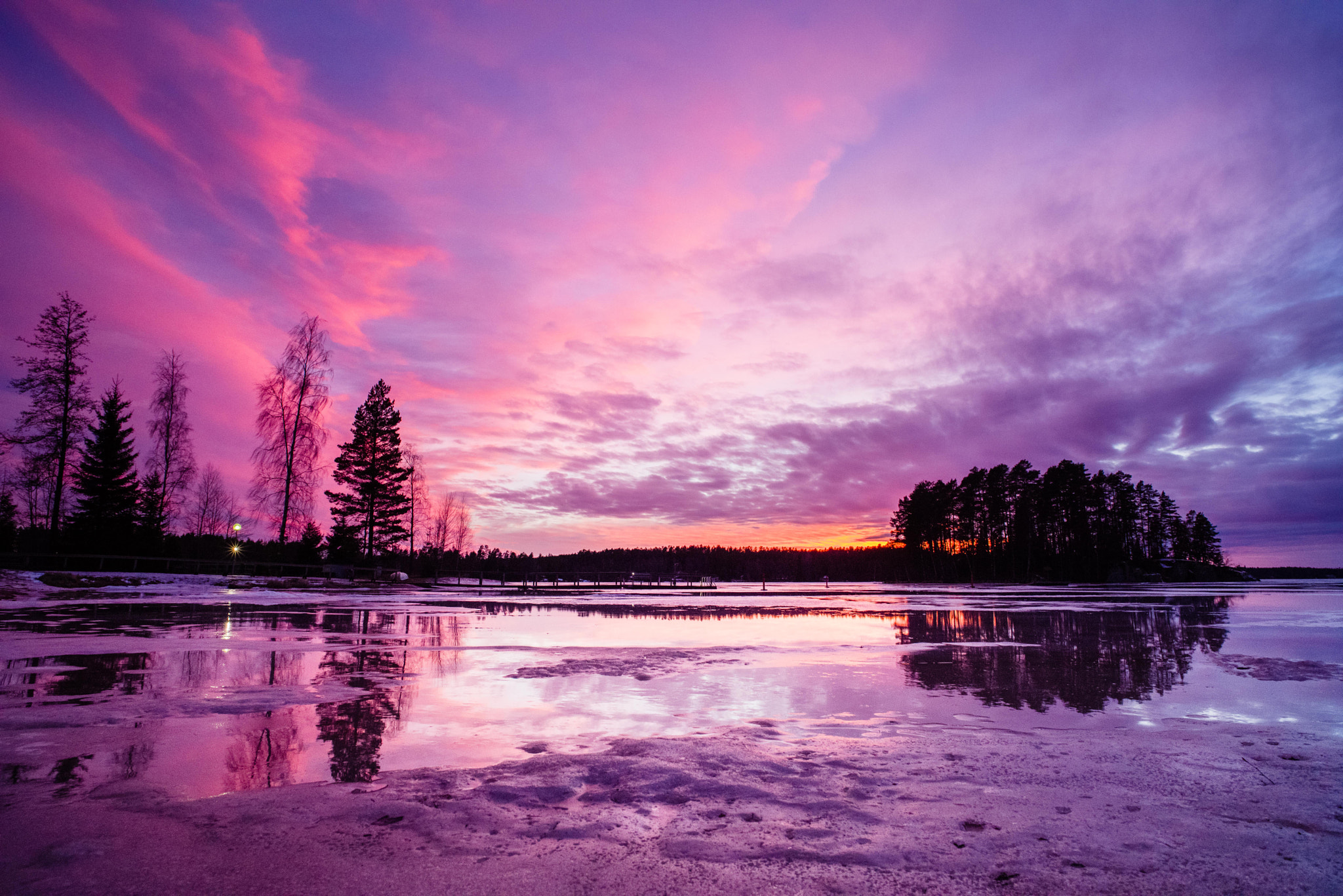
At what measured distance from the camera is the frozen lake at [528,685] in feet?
18.7

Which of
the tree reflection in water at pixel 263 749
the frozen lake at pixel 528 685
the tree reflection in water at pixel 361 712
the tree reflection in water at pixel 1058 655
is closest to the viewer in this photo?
the tree reflection in water at pixel 263 749

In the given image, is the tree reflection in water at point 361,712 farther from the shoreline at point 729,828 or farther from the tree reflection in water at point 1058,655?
the tree reflection in water at point 1058,655

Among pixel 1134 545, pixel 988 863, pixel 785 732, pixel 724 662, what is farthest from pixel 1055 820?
pixel 1134 545

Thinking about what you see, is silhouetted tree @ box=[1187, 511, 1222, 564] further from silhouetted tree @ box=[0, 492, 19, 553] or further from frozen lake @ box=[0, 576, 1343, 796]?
silhouetted tree @ box=[0, 492, 19, 553]

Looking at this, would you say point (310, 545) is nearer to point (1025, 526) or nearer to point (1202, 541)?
point (1025, 526)

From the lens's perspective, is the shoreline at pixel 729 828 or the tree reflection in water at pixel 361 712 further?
the tree reflection in water at pixel 361 712

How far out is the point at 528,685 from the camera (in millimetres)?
9234

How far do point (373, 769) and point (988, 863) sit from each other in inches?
170

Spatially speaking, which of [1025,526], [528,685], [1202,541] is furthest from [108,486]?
[1202,541]

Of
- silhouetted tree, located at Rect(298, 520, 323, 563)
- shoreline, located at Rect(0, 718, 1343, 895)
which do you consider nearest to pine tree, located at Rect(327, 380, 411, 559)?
silhouetted tree, located at Rect(298, 520, 323, 563)

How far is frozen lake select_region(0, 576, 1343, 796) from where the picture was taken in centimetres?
571

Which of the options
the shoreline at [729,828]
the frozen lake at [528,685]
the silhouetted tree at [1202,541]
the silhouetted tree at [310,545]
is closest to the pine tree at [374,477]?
the silhouetted tree at [310,545]

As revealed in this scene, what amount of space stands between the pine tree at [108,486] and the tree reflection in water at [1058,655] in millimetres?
42028

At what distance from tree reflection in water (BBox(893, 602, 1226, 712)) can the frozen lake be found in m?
0.09
